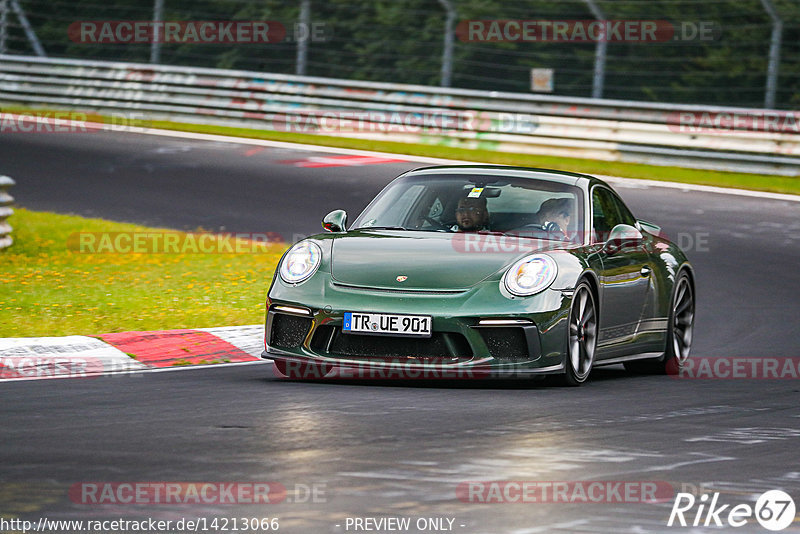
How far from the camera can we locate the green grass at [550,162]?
65.6 feet

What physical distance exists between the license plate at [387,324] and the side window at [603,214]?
1620 mm

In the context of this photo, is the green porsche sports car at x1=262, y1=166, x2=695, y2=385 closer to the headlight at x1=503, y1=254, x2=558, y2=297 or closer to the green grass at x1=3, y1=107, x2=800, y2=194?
the headlight at x1=503, y1=254, x2=558, y2=297

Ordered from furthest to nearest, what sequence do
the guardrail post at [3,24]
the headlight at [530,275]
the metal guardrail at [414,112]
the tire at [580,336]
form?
1. the guardrail post at [3,24]
2. the metal guardrail at [414,112]
3. the tire at [580,336]
4. the headlight at [530,275]

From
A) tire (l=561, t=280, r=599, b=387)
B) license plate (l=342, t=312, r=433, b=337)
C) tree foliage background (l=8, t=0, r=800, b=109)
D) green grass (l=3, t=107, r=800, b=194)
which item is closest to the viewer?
license plate (l=342, t=312, r=433, b=337)

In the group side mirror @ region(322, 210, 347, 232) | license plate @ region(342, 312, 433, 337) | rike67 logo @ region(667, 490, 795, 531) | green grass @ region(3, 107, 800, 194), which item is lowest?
rike67 logo @ region(667, 490, 795, 531)

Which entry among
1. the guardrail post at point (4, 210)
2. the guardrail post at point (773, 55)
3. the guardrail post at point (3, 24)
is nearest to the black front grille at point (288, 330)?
the guardrail post at point (4, 210)

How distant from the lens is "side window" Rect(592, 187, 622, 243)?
9.11 m

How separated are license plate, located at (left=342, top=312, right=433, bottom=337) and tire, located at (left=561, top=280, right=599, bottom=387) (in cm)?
80

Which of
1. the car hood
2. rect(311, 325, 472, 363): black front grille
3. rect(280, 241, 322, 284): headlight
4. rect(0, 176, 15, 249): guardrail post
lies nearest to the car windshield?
the car hood

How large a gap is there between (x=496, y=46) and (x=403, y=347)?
21.0 meters

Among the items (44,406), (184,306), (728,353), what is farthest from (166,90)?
Answer: (44,406)

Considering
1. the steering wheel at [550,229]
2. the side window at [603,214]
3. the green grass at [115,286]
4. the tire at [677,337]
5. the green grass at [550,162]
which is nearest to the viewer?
the steering wheel at [550,229]

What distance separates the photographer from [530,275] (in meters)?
8.00

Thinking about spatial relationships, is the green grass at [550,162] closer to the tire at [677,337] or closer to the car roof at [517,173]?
the tire at [677,337]
